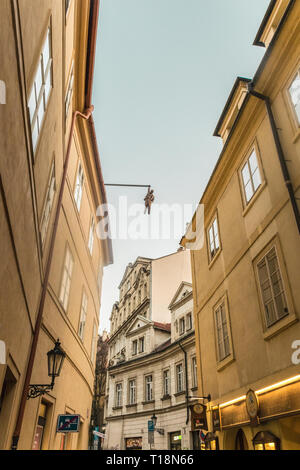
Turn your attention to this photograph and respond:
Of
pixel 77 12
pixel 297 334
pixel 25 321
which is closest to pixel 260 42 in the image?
pixel 77 12

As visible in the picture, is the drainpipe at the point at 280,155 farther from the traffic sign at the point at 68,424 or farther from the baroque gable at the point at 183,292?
the baroque gable at the point at 183,292

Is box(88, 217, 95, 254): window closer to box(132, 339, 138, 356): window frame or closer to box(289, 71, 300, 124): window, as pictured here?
box(289, 71, 300, 124): window

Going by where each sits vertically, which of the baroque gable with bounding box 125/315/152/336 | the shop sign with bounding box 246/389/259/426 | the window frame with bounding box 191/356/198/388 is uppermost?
the baroque gable with bounding box 125/315/152/336

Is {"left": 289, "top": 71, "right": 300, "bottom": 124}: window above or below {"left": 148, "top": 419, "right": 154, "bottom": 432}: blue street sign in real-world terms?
above

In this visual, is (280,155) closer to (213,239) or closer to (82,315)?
(213,239)

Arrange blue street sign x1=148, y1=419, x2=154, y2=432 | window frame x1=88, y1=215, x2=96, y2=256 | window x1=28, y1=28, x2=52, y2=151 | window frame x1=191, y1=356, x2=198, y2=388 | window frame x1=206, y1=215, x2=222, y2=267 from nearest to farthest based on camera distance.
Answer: window x1=28, y1=28, x2=52, y2=151 → window frame x1=206, y1=215, x2=222, y2=267 → window frame x1=88, y1=215, x2=96, y2=256 → window frame x1=191, y1=356, x2=198, y2=388 → blue street sign x1=148, y1=419, x2=154, y2=432

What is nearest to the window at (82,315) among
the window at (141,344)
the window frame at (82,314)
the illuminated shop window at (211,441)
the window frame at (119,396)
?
the window frame at (82,314)

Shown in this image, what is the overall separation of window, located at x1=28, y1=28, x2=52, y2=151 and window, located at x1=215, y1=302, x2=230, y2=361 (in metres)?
7.85

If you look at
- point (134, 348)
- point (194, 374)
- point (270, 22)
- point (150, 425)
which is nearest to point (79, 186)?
point (270, 22)

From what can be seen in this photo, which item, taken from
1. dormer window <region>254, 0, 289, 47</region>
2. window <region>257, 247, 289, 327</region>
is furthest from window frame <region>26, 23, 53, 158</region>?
dormer window <region>254, 0, 289, 47</region>

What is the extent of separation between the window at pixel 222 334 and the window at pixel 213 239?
211 cm

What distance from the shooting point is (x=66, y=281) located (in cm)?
1101

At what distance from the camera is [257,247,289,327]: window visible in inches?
314

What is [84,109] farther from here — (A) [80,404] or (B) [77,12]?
(A) [80,404]
